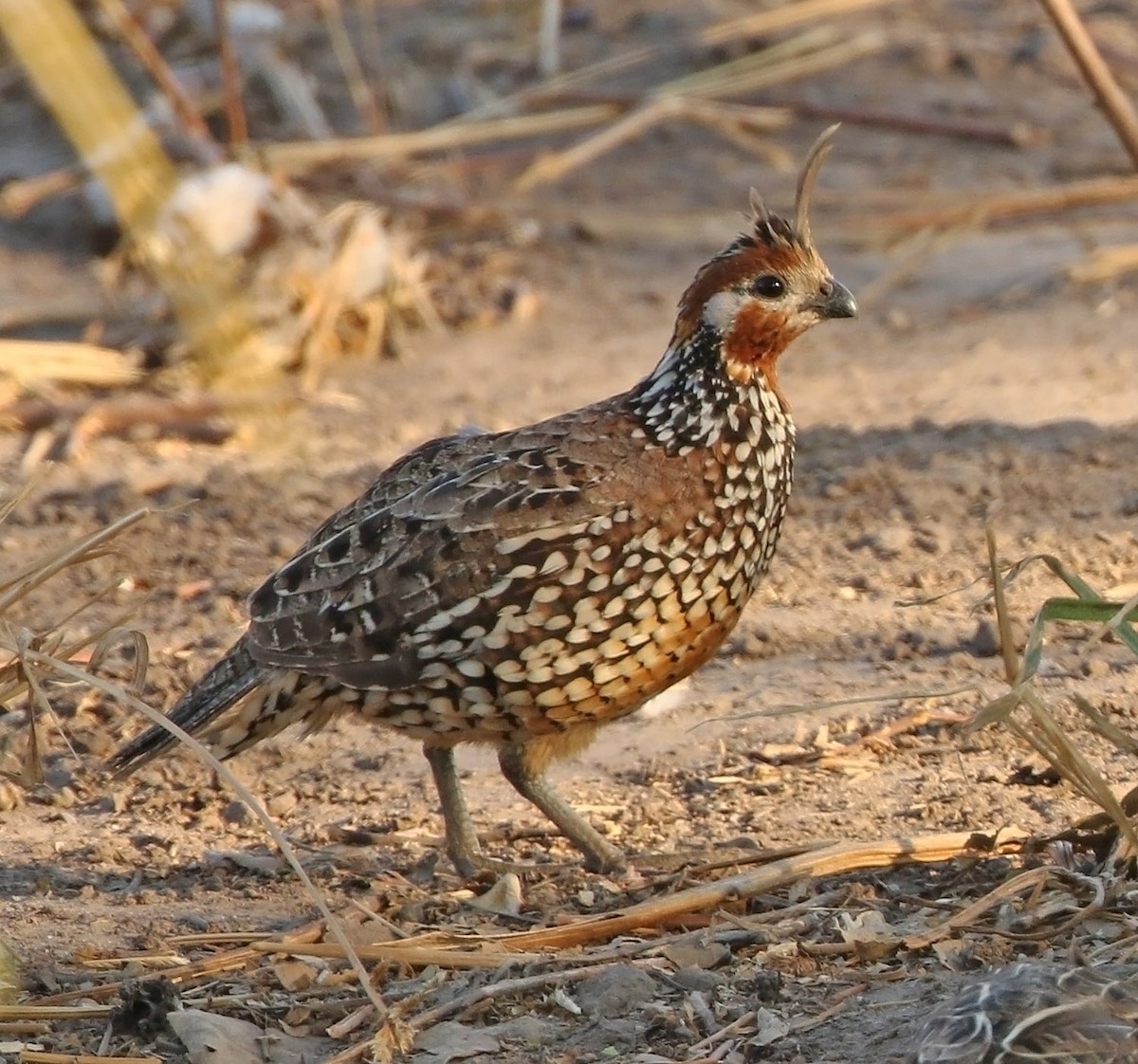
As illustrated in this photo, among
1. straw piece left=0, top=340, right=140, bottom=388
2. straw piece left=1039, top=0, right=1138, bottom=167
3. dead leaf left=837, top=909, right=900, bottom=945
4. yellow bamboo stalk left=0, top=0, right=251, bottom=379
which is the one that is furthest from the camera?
straw piece left=0, top=340, right=140, bottom=388

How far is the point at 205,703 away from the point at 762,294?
5.03 feet

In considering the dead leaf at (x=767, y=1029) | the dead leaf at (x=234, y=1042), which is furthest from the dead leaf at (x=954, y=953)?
the dead leaf at (x=234, y=1042)

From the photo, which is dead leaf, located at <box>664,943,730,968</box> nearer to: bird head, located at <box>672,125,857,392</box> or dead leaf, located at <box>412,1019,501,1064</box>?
dead leaf, located at <box>412,1019,501,1064</box>

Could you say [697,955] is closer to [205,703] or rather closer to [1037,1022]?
[1037,1022]

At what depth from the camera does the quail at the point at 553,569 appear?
419cm

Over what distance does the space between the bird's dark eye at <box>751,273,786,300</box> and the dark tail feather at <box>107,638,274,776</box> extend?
4.42 ft

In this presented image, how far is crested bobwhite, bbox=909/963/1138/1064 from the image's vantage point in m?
2.81

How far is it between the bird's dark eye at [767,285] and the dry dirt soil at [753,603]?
0.85 metres

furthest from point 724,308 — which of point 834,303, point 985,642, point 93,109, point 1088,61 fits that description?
point 1088,61

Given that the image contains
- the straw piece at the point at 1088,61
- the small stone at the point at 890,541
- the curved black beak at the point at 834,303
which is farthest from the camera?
the straw piece at the point at 1088,61

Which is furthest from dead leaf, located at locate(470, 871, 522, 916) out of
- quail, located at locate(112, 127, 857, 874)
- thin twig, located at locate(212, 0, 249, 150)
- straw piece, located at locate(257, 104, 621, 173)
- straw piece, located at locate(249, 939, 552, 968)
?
straw piece, located at locate(257, 104, 621, 173)

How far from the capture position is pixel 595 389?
788cm

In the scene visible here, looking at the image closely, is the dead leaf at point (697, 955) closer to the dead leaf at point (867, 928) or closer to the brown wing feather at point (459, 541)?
the dead leaf at point (867, 928)

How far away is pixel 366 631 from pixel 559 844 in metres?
0.70
